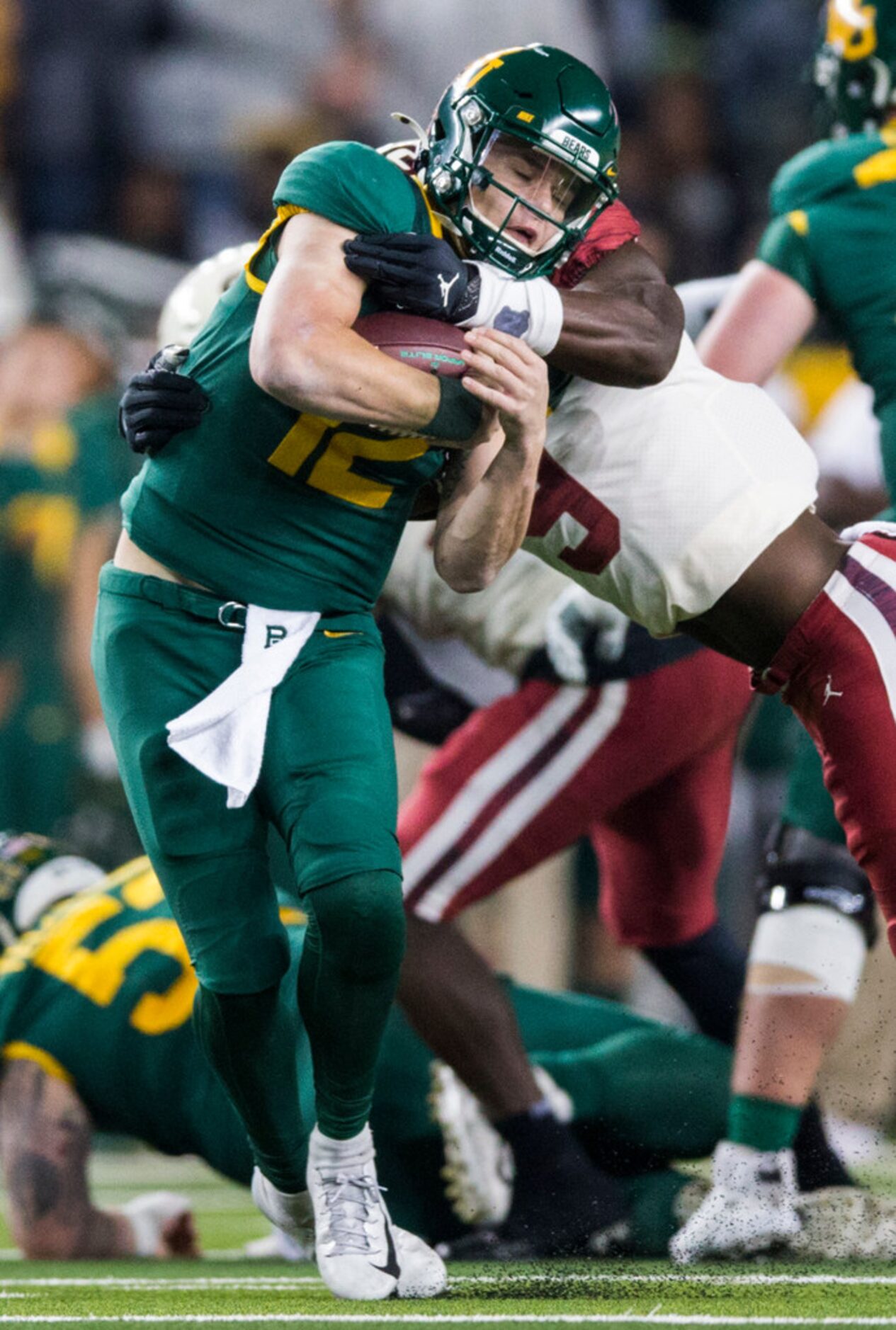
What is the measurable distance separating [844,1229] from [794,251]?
68.2 inches

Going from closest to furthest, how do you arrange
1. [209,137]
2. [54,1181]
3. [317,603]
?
[317,603] < [54,1181] < [209,137]

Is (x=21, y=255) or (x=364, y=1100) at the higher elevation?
(x=364, y=1100)

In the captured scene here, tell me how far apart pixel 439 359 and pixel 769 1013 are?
1.44 m

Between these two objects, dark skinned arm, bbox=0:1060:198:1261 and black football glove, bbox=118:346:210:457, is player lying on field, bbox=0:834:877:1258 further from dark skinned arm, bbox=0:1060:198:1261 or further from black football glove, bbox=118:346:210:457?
black football glove, bbox=118:346:210:457

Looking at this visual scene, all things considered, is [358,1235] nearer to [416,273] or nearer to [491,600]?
[416,273]

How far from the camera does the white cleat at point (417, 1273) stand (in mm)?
2820

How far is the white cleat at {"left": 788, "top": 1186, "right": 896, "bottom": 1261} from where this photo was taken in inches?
136

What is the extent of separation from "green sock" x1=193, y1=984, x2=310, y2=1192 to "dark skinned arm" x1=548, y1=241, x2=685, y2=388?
3.30ft

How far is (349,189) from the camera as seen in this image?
272 centimetres

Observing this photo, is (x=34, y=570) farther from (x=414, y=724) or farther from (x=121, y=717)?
(x=121, y=717)

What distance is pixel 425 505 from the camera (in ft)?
10.3

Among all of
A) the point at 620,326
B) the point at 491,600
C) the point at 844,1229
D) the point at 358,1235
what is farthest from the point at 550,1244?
the point at 620,326

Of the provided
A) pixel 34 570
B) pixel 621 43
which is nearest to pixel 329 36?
pixel 621 43

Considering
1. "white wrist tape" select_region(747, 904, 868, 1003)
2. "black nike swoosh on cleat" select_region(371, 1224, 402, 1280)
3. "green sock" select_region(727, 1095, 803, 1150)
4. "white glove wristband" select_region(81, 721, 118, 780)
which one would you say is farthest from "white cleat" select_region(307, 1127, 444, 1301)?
"white glove wristband" select_region(81, 721, 118, 780)
